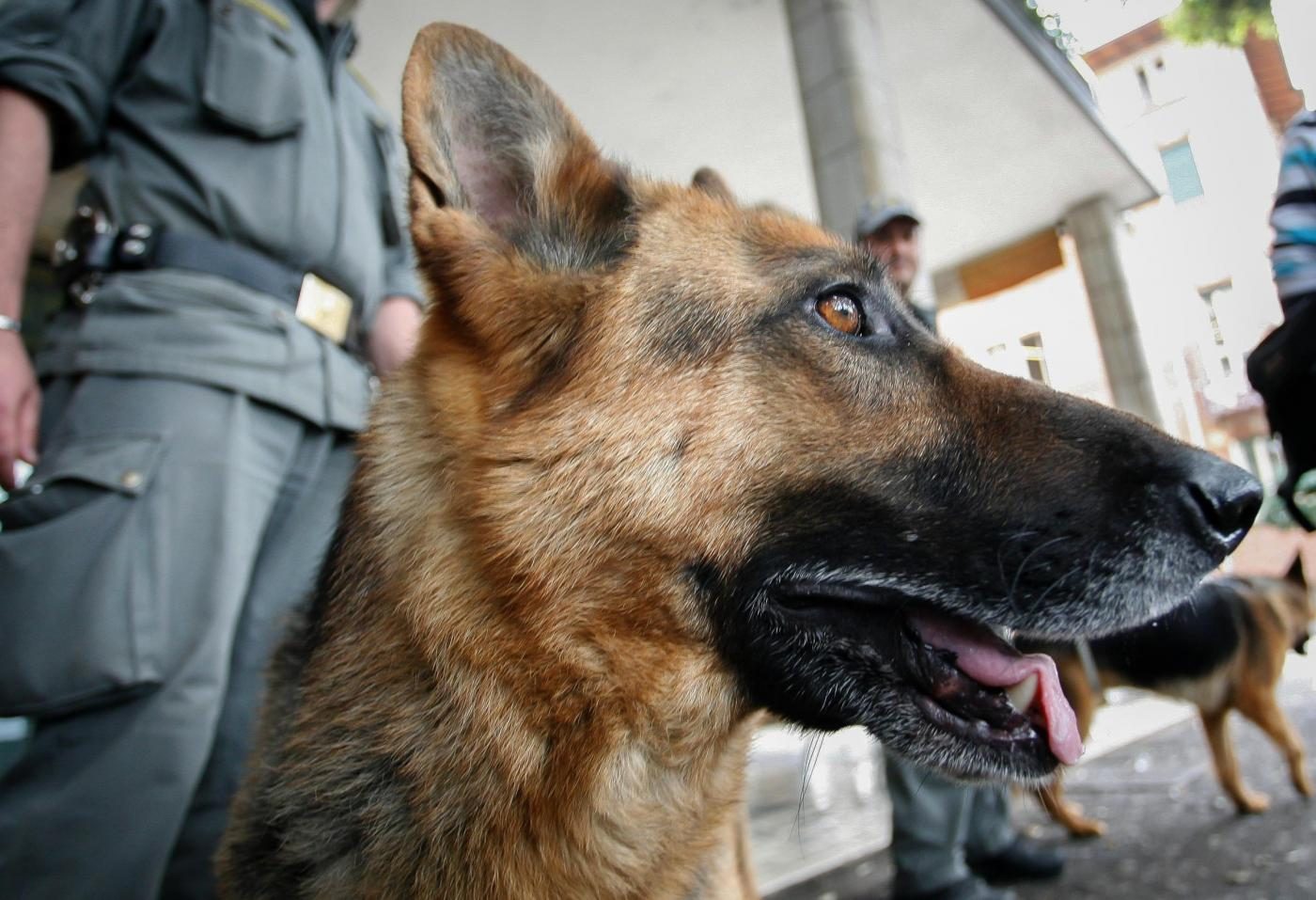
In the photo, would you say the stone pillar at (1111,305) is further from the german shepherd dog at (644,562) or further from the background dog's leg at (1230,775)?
the german shepherd dog at (644,562)

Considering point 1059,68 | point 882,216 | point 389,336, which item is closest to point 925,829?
point 389,336

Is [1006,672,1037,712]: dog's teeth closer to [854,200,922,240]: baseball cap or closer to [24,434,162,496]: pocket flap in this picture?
[24,434,162,496]: pocket flap

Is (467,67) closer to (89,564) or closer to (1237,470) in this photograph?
(89,564)

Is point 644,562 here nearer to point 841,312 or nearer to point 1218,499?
point 841,312

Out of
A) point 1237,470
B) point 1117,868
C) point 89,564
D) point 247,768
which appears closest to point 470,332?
point 89,564

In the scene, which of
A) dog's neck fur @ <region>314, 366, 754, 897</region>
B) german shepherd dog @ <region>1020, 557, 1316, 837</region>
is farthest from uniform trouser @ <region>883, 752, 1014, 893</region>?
dog's neck fur @ <region>314, 366, 754, 897</region>

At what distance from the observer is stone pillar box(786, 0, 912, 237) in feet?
17.4

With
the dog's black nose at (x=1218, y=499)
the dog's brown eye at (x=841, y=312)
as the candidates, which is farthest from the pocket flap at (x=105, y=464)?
the dog's black nose at (x=1218, y=499)

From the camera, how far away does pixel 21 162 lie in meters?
1.70

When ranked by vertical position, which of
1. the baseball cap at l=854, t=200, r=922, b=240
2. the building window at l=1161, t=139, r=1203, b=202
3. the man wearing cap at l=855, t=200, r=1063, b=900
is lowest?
the man wearing cap at l=855, t=200, r=1063, b=900

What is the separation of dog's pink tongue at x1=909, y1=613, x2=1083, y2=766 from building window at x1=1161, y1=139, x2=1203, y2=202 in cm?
1856

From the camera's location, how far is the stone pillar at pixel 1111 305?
1068 centimetres

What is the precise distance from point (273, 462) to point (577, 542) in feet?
3.07

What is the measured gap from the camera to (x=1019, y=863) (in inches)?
134
